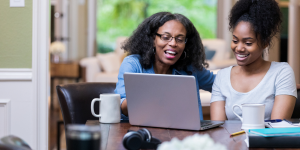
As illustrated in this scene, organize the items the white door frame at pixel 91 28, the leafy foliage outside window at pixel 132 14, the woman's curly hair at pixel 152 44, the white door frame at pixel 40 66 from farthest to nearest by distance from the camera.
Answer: the leafy foliage outside window at pixel 132 14, the white door frame at pixel 91 28, the white door frame at pixel 40 66, the woman's curly hair at pixel 152 44

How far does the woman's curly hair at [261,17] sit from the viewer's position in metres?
1.43

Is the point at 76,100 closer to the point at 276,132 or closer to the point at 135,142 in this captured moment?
the point at 135,142

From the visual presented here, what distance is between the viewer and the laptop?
1.08 metres

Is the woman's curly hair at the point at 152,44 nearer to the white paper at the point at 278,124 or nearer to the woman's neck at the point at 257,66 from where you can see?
the woman's neck at the point at 257,66

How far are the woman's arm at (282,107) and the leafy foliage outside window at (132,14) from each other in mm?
5798

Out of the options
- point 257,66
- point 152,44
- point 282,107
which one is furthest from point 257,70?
point 152,44

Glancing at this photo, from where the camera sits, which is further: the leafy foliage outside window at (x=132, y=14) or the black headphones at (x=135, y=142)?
the leafy foliage outside window at (x=132, y=14)

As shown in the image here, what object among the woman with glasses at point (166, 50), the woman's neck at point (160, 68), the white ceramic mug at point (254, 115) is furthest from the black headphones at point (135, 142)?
the woman's neck at point (160, 68)

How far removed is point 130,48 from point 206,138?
125 centimetres

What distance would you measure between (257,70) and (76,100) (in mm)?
831

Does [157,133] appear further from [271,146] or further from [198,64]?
[198,64]

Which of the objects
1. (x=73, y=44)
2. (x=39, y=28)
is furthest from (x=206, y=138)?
(x=73, y=44)

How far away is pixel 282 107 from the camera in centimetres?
137

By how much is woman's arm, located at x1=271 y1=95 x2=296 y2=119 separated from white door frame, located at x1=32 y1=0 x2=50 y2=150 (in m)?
1.32
